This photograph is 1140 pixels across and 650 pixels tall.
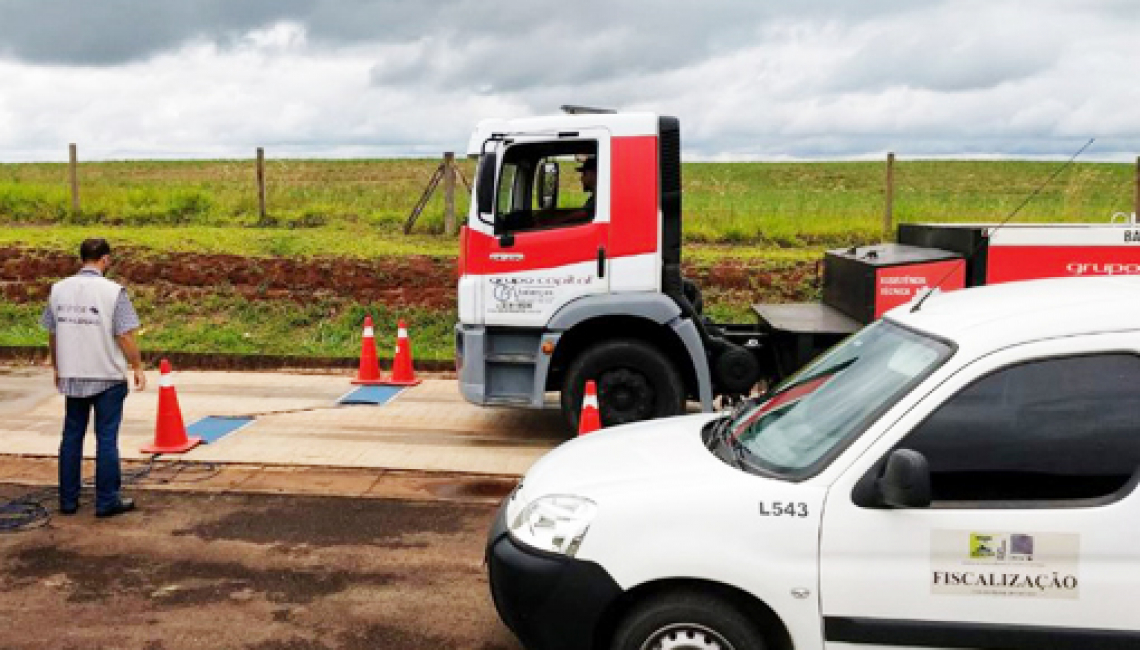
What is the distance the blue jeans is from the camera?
670 centimetres

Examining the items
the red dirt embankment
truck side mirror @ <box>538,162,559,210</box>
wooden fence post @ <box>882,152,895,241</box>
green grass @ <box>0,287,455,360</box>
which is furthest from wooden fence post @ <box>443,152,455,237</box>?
truck side mirror @ <box>538,162,559,210</box>

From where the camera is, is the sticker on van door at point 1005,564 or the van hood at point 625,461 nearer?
the sticker on van door at point 1005,564

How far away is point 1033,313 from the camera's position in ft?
12.1

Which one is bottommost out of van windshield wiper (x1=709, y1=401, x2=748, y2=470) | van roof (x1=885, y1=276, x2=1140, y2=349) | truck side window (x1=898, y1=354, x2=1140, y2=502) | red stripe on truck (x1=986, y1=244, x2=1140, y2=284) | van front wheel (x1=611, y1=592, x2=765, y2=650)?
van front wheel (x1=611, y1=592, x2=765, y2=650)

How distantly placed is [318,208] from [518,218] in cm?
1373

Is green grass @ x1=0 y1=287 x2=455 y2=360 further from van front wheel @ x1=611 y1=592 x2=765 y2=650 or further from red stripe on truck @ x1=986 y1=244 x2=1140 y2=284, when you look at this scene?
van front wheel @ x1=611 y1=592 x2=765 y2=650

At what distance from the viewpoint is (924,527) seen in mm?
3463

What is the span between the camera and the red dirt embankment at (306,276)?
48.9ft

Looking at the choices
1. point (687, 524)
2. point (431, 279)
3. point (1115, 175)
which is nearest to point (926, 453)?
point (687, 524)

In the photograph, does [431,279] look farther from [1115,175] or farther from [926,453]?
[1115,175]

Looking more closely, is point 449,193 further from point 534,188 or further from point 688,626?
point 688,626

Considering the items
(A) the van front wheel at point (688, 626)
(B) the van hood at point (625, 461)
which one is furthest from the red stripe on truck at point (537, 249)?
(A) the van front wheel at point (688, 626)

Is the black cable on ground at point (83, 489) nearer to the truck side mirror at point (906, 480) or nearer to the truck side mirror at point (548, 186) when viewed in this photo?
the truck side mirror at point (548, 186)

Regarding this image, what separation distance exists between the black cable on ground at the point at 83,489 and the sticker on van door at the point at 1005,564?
5.54 metres
